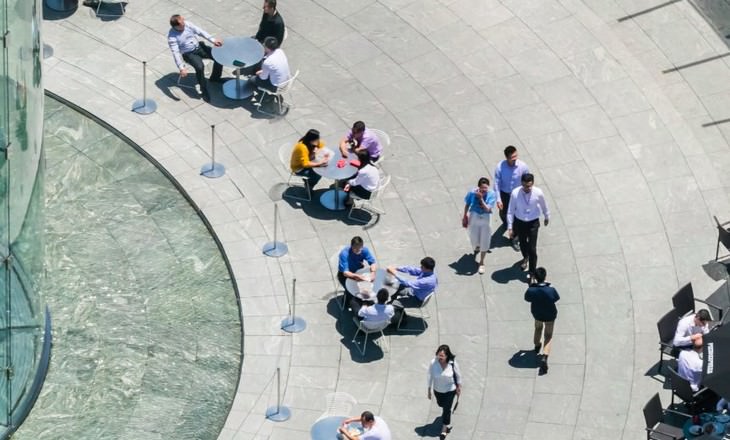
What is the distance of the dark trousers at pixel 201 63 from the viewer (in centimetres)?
3500

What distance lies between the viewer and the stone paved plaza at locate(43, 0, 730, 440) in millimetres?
29297

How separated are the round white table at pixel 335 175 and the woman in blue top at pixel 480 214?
249 centimetres

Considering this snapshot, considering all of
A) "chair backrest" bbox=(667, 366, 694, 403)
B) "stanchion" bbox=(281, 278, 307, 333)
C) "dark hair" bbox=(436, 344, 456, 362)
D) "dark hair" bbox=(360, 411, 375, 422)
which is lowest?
"stanchion" bbox=(281, 278, 307, 333)

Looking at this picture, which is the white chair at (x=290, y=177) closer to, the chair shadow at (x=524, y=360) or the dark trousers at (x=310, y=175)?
the dark trousers at (x=310, y=175)

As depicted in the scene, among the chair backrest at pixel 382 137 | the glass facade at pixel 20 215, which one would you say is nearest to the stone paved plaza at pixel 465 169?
the chair backrest at pixel 382 137

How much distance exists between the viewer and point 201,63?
35000mm

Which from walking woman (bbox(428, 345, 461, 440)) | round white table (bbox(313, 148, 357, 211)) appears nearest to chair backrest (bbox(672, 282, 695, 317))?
walking woman (bbox(428, 345, 461, 440))

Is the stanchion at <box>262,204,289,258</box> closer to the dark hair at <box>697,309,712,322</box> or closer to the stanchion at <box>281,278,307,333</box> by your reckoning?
the stanchion at <box>281,278,307,333</box>

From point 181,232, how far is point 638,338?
911cm

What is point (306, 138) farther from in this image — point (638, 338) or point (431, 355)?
point (638, 338)

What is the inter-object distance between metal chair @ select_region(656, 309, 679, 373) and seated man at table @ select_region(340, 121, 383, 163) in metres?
6.86

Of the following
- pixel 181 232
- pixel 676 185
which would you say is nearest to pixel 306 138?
pixel 181 232

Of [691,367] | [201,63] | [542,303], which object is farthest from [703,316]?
[201,63]

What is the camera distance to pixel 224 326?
30547 mm
